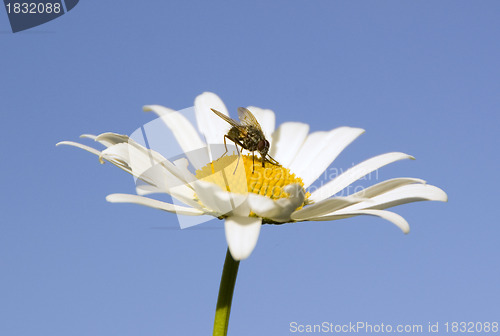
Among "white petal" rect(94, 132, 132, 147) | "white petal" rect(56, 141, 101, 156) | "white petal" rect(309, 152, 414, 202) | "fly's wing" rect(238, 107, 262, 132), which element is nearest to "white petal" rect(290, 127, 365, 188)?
"white petal" rect(309, 152, 414, 202)

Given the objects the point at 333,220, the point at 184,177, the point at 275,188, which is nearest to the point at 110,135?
the point at 184,177

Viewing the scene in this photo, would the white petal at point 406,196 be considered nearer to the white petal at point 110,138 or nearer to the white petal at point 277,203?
the white petal at point 277,203

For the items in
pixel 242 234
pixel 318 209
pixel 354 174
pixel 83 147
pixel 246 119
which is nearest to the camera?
pixel 242 234

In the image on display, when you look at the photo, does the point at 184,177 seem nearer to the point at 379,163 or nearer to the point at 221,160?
the point at 221,160

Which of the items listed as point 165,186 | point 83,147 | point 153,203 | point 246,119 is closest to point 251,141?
point 246,119

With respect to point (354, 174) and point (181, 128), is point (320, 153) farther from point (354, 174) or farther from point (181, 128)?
point (181, 128)

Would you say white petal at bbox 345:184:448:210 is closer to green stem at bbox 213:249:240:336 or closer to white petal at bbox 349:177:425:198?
white petal at bbox 349:177:425:198
